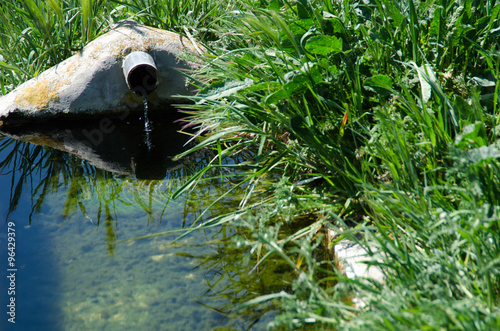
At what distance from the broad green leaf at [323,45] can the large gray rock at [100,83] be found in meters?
1.88

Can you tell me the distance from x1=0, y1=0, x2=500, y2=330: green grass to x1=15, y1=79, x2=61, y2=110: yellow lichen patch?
5.86 ft

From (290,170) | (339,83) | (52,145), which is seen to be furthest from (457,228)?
(52,145)

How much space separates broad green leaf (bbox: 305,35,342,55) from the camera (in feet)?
7.21

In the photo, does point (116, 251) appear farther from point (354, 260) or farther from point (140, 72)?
point (140, 72)

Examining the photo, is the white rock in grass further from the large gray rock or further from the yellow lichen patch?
the yellow lichen patch

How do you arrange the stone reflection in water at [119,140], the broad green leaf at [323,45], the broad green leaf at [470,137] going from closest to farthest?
the broad green leaf at [470,137] < the broad green leaf at [323,45] < the stone reflection in water at [119,140]

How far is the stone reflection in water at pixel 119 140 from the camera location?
3326mm

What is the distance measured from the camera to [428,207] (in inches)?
64.7

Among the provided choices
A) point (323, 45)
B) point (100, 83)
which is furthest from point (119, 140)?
point (323, 45)

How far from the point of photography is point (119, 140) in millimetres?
3854

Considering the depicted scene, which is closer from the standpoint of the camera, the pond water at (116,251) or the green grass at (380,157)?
the green grass at (380,157)

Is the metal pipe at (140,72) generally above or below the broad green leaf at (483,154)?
above

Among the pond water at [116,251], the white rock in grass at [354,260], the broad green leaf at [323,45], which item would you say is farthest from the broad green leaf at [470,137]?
the pond water at [116,251]

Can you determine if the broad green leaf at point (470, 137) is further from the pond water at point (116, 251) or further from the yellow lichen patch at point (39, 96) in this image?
the yellow lichen patch at point (39, 96)
